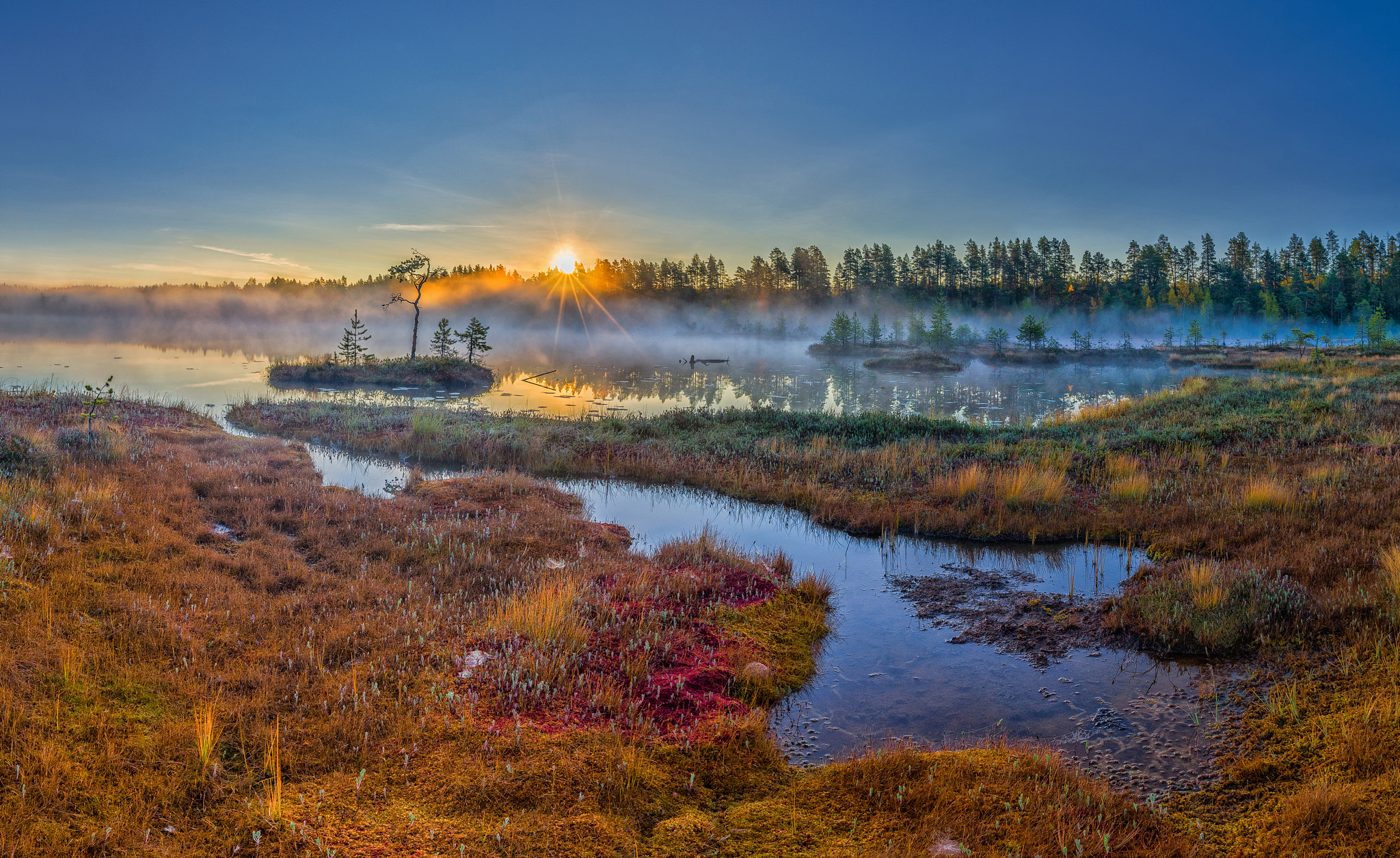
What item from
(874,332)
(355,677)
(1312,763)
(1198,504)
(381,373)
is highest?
(874,332)

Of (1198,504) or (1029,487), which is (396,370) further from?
(1198,504)

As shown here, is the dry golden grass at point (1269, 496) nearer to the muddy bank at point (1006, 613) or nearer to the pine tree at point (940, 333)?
the muddy bank at point (1006, 613)

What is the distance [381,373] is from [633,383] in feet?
56.1

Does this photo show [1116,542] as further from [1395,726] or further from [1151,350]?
[1151,350]

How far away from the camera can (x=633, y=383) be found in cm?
5062

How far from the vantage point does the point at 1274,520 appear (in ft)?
39.3

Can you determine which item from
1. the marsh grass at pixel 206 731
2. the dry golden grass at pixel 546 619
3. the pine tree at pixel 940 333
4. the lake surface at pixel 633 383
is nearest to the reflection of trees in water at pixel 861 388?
the lake surface at pixel 633 383

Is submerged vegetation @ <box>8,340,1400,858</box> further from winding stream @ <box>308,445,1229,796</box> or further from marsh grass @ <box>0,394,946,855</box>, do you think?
winding stream @ <box>308,445,1229,796</box>

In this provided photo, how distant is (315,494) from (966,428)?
20.2 meters

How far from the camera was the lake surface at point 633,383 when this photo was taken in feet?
118

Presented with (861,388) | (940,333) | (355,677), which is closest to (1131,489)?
(355,677)

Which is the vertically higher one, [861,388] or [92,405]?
[861,388]

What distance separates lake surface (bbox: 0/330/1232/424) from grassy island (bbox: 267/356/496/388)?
1641mm

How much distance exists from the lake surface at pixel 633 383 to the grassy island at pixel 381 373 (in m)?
1.64
